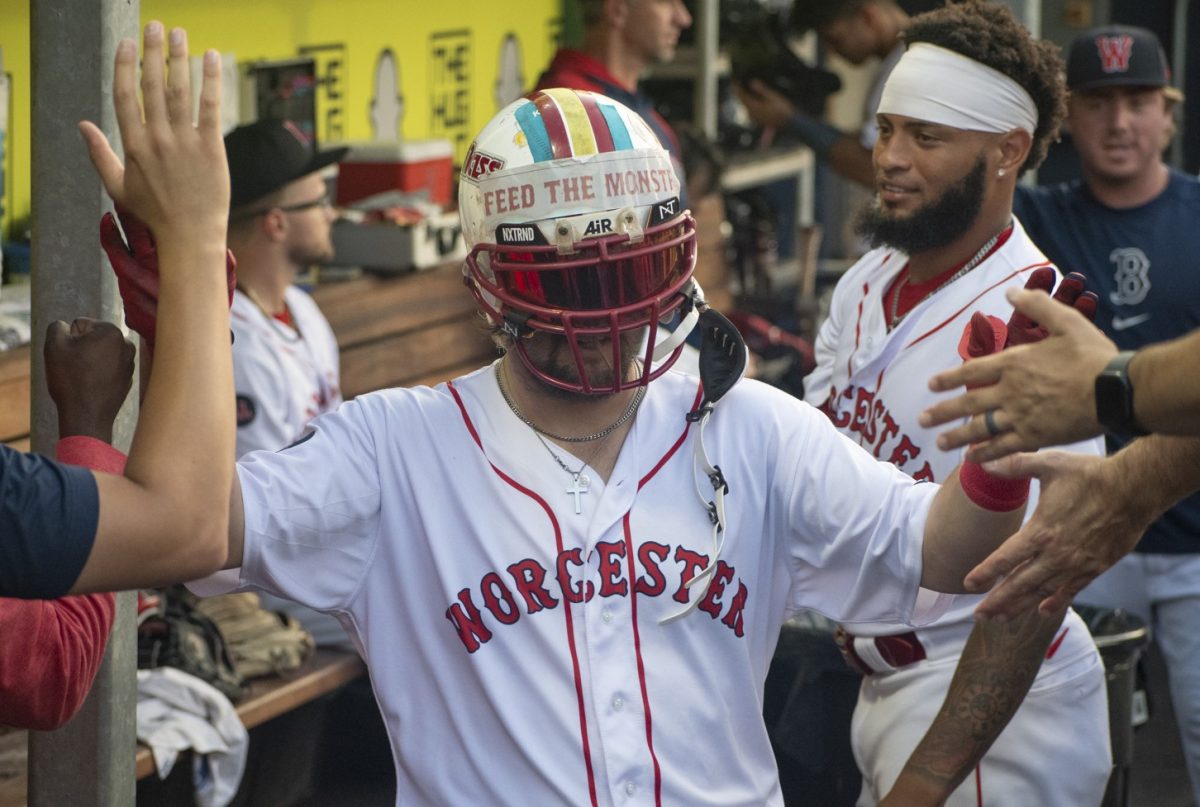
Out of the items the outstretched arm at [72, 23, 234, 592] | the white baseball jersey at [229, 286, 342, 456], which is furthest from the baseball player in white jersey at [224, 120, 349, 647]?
the outstretched arm at [72, 23, 234, 592]

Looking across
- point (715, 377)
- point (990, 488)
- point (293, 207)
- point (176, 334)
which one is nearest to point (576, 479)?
point (715, 377)

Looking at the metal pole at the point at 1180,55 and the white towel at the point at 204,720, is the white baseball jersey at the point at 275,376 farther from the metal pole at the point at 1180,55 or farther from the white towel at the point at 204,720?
the metal pole at the point at 1180,55

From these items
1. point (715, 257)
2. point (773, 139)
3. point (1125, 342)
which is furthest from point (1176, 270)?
point (773, 139)

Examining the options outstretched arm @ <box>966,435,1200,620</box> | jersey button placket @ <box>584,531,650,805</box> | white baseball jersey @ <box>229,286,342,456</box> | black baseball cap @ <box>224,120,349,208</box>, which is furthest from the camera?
black baseball cap @ <box>224,120,349,208</box>

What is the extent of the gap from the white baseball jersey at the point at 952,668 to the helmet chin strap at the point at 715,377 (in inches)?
36.5

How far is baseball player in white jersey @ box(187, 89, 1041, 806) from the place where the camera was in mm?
2201

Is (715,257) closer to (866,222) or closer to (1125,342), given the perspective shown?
(1125,342)

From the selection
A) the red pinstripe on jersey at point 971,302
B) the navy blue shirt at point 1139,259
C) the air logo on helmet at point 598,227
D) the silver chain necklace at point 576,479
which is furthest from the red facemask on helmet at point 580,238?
the navy blue shirt at point 1139,259

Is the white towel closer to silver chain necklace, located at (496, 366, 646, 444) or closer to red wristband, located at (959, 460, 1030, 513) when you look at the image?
silver chain necklace, located at (496, 366, 646, 444)

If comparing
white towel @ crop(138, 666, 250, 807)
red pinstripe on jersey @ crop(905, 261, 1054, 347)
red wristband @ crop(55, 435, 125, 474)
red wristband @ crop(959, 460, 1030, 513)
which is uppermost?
red wristband @ crop(55, 435, 125, 474)

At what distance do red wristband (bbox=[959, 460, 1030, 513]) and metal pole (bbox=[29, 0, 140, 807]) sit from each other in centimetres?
136

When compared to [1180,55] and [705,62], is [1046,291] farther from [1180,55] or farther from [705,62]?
[1180,55]

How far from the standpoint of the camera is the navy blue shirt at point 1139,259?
452 centimetres

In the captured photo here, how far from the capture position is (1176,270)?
4.55 m
